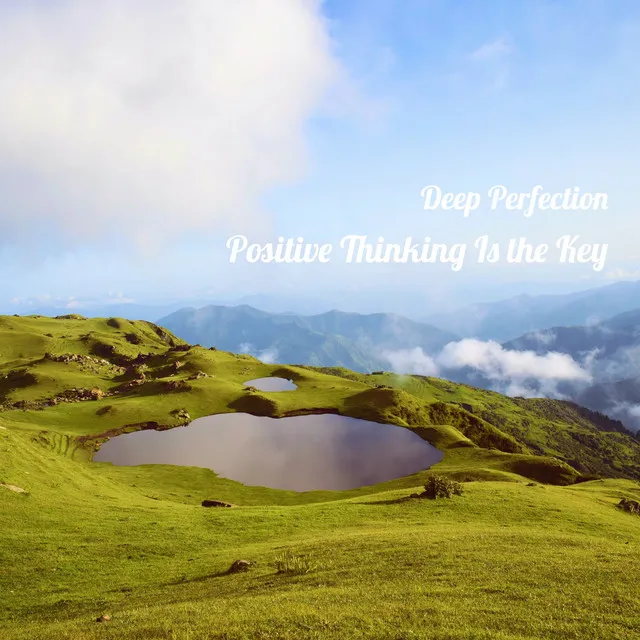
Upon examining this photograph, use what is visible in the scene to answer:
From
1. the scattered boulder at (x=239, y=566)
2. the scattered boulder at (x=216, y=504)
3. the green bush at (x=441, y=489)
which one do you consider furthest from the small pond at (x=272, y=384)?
the scattered boulder at (x=239, y=566)

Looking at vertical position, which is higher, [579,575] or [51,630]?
[579,575]

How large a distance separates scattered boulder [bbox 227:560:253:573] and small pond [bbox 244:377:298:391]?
351 ft

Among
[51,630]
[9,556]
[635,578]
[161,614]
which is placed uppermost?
[635,578]

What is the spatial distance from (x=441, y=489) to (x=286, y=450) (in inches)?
1735

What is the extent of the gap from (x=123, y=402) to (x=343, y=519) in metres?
83.4

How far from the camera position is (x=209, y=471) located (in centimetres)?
7444

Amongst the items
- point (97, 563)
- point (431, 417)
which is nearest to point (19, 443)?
point (97, 563)

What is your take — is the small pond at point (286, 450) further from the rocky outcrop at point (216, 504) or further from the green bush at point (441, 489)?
the green bush at point (441, 489)

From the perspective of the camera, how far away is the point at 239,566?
2723 cm

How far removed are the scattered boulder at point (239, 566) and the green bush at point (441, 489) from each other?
26.5 meters

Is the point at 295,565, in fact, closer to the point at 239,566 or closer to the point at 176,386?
the point at 239,566

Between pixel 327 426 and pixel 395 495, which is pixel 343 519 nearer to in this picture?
pixel 395 495

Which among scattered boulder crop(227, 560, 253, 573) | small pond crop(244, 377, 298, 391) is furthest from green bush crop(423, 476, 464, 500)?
small pond crop(244, 377, 298, 391)

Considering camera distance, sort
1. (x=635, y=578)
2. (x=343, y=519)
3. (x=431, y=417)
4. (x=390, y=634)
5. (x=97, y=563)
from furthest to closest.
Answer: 1. (x=431, y=417)
2. (x=343, y=519)
3. (x=97, y=563)
4. (x=635, y=578)
5. (x=390, y=634)
